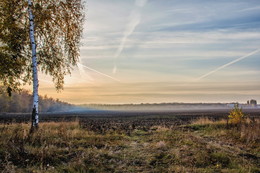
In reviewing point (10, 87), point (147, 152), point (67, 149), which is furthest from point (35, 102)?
point (147, 152)

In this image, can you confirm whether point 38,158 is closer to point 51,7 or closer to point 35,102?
point 35,102

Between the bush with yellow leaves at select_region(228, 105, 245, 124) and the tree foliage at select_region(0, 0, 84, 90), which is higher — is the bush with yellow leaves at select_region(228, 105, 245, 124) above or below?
below

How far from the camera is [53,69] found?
595 inches

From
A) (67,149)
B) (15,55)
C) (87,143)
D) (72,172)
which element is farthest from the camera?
(15,55)

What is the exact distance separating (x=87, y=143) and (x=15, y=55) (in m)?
7.28

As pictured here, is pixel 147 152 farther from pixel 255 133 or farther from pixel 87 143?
pixel 255 133

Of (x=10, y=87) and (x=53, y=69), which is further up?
(x=53, y=69)

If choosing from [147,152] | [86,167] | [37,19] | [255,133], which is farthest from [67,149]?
[255,133]

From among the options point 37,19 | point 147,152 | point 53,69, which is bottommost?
point 147,152

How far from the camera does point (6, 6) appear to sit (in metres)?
13.5

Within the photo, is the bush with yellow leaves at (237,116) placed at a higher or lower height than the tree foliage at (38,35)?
lower

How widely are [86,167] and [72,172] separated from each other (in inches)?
18.4

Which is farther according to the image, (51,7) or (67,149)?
(51,7)

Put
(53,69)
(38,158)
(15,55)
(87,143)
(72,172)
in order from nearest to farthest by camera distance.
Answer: (72,172), (38,158), (87,143), (15,55), (53,69)
